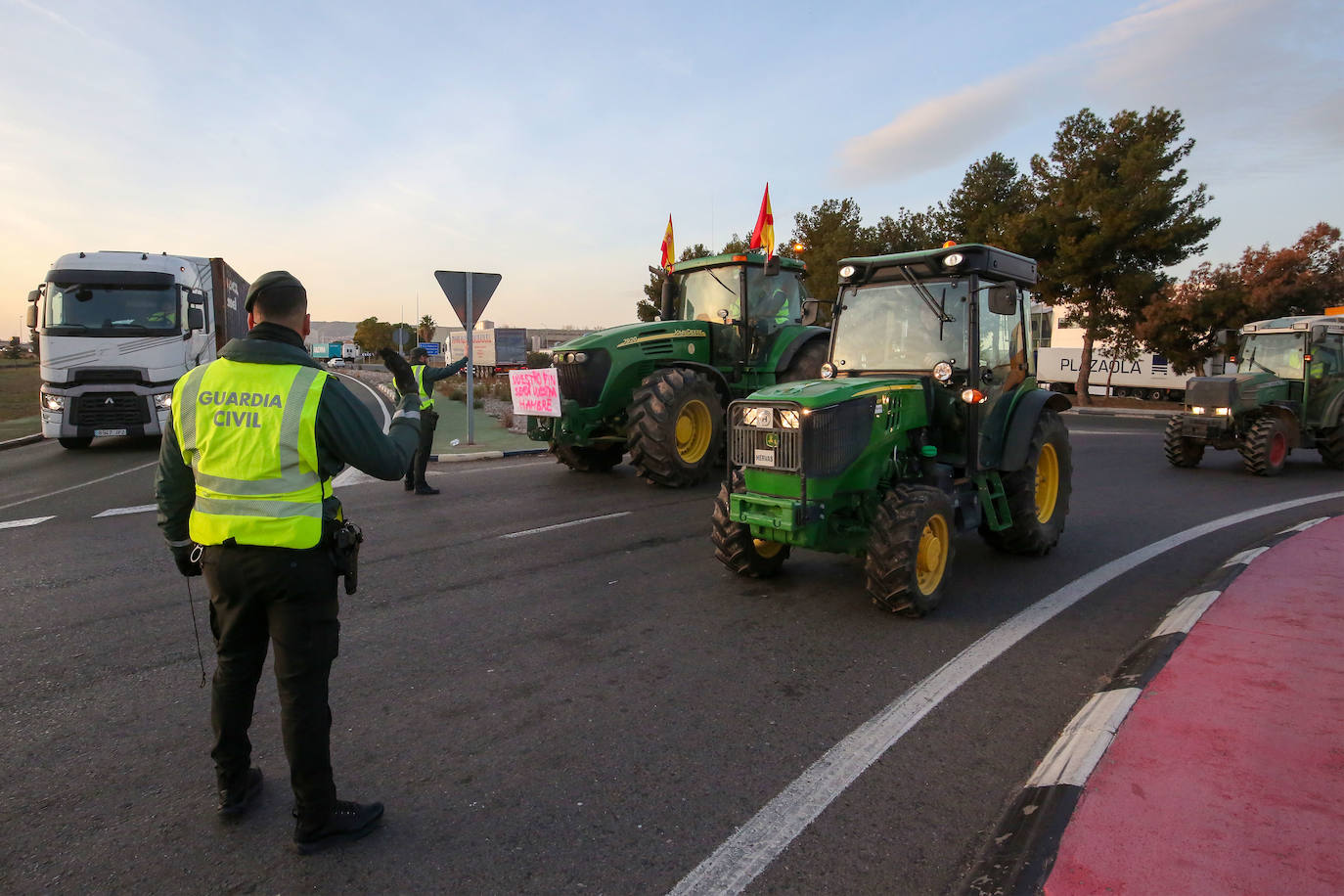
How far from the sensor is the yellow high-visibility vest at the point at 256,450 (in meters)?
2.60

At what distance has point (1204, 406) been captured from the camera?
38.2 ft

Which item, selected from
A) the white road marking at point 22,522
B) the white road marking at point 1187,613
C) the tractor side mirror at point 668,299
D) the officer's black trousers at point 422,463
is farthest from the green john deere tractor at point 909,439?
the white road marking at point 22,522

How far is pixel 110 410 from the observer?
513 inches

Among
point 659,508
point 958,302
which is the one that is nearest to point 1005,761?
point 958,302

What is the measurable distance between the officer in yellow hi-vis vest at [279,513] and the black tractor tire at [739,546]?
10.3ft

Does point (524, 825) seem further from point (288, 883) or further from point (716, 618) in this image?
point (716, 618)

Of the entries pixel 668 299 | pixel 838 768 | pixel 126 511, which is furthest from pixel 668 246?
pixel 838 768

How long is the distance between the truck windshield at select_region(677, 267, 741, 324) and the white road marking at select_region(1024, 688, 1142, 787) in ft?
23.9

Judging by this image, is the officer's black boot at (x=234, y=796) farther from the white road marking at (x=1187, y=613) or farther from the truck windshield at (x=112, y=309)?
the truck windshield at (x=112, y=309)

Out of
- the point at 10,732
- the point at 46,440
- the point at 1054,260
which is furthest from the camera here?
the point at 1054,260

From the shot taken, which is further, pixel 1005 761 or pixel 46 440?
pixel 46 440

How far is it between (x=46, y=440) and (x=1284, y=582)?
20.5m

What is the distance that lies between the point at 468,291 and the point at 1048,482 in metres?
10.3

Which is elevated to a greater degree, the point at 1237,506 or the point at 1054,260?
the point at 1054,260
